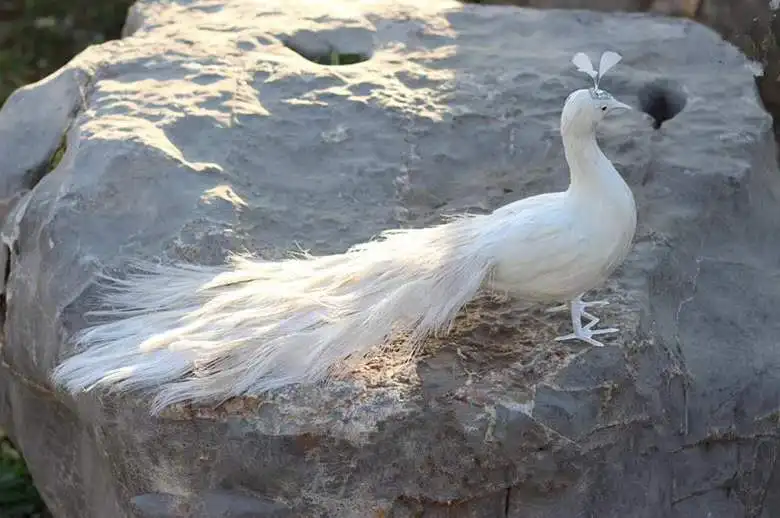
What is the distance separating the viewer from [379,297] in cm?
162

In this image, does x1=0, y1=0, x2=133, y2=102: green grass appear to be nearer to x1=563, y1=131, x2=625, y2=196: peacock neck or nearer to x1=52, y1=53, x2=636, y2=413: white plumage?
x1=52, y1=53, x2=636, y2=413: white plumage

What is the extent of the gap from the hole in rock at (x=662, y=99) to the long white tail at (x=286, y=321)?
0.87 metres

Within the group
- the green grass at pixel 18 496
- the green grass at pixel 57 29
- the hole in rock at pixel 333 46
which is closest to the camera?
the hole in rock at pixel 333 46

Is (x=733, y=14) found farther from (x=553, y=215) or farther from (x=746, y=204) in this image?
(x=553, y=215)

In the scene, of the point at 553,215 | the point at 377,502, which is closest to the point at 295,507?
the point at 377,502

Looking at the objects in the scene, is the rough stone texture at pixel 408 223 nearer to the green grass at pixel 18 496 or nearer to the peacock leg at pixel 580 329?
the peacock leg at pixel 580 329

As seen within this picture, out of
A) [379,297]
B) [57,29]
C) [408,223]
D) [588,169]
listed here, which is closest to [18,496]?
[408,223]

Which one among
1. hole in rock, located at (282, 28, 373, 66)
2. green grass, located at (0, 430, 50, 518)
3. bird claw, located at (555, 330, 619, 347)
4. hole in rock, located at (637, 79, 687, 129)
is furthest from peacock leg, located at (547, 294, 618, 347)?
green grass, located at (0, 430, 50, 518)

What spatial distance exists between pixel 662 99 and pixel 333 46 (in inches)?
32.0

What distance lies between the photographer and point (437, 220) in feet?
6.59

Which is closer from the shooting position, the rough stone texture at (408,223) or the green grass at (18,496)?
the rough stone texture at (408,223)

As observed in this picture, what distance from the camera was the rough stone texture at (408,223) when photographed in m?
1.58

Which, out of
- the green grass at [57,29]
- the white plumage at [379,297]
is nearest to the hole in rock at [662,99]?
the white plumage at [379,297]

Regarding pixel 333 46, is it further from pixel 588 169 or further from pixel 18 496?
pixel 18 496
